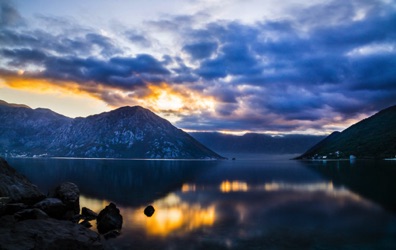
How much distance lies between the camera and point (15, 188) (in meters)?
48.9

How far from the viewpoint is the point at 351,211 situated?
57719 mm

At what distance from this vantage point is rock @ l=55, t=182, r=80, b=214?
53469mm

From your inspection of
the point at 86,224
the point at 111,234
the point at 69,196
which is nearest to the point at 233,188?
the point at 69,196

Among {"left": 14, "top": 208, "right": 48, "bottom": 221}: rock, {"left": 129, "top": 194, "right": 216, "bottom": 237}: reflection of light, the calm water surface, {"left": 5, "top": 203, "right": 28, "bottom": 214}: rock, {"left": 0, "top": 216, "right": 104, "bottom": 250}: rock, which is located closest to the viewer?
{"left": 0, "top": 216, "right": 104, "bottom": 250}: rock

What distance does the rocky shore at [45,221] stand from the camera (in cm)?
3053

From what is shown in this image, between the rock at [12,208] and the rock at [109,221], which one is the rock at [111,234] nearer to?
the rock at [109,221]

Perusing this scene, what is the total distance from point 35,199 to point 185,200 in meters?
35.0


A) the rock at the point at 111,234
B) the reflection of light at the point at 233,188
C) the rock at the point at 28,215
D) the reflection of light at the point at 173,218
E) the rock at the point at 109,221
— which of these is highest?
the rock at the point at 28,215

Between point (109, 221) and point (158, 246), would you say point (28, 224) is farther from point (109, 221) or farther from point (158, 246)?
point (158, 246)

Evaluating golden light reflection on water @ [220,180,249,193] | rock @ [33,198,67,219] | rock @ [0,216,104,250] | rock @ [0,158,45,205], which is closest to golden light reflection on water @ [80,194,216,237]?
rock @ [0,216,104,250]

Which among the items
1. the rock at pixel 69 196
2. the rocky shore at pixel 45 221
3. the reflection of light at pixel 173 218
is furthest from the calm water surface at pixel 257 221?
the rock at pixel 69 196

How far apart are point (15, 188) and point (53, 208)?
8896mm

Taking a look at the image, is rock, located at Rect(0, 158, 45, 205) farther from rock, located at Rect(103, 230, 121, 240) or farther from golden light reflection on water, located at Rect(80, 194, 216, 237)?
rock, located at Rect(103, 230, 121, 240)

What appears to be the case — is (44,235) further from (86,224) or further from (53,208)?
(53,208)
